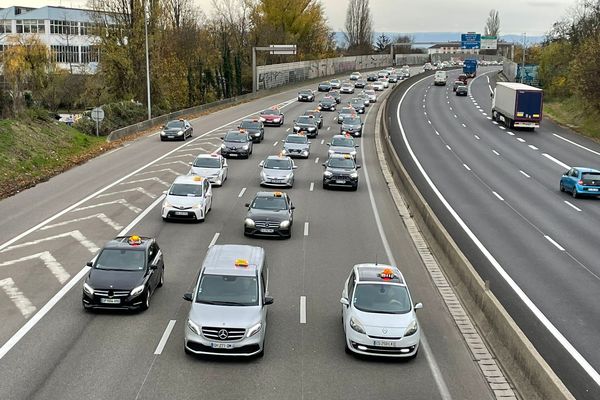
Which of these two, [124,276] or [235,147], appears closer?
[124,276]

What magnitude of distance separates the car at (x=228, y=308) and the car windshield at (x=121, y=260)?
2.01 metres

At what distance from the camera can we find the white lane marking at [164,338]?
14672 mm

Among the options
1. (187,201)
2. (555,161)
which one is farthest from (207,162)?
(555,161)

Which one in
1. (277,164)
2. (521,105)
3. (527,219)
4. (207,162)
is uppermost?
(521,105)

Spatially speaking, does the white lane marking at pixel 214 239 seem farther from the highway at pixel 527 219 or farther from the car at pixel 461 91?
the car at pixel 461 91

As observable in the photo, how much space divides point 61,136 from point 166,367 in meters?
34.1

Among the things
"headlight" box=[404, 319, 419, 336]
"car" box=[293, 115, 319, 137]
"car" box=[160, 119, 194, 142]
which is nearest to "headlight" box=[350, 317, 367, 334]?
"headlight" box=[404, 319, 419, 336]

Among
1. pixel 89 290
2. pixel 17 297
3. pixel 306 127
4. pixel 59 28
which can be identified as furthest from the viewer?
pixel 59 28

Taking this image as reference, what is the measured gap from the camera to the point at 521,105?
6062 cm

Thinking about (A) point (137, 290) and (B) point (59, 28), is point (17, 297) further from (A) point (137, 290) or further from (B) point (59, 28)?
(B) point (59, 28)

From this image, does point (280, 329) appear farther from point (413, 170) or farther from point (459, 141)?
point (459, 141)

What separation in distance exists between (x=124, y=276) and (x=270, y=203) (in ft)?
30.9

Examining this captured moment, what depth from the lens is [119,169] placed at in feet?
127

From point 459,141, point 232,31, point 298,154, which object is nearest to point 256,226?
point 298,154
